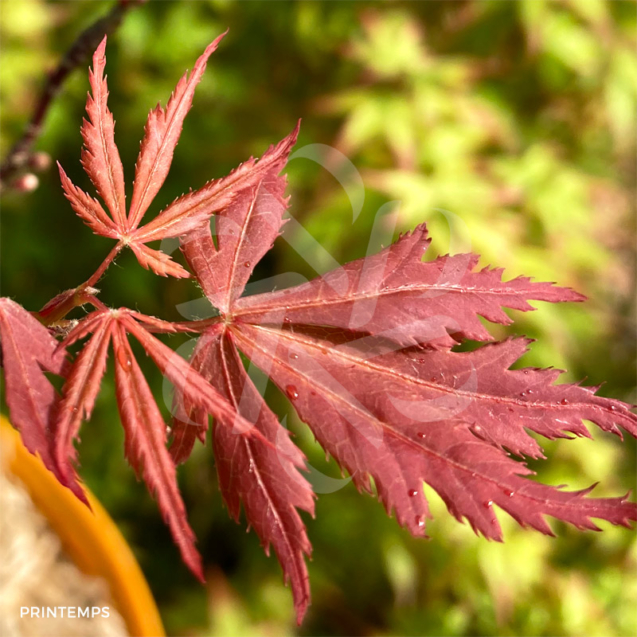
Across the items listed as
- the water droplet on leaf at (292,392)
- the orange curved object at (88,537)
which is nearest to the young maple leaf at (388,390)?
the water droplet on leaf at (292,392)

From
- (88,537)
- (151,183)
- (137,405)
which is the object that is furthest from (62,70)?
(88,537)

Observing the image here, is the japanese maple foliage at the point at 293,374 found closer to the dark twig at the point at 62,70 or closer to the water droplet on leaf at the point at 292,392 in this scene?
the water droplet on leaf at the point at 292,392

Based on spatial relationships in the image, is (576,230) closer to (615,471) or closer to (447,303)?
(615,471)

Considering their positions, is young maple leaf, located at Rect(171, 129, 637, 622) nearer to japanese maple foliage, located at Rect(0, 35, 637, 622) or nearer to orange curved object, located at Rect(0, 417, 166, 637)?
japanese maple foliage, located at Rect(0, 35, 637, 622)

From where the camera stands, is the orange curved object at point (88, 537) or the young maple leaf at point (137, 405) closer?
the young maple leaf at point (137, 405)

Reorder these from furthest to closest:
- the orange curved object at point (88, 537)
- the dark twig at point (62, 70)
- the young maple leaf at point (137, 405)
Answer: the orange curved object at point (88, 537)
the dark twig at point (62, 70)
the young maple leaf at point (137, 405)

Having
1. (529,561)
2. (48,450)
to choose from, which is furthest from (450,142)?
(48,450)
